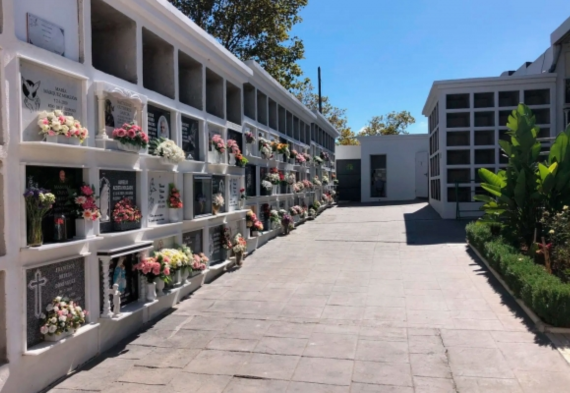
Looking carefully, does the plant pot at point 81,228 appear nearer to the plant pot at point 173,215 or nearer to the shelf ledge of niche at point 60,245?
the shelf ledge of niche at point 60,245

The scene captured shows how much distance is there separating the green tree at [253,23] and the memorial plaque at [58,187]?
12.6m

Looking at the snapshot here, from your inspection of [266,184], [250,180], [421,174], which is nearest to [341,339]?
[250,180]

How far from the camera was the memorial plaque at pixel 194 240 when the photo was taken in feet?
19.1

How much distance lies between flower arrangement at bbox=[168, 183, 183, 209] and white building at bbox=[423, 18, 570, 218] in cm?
957

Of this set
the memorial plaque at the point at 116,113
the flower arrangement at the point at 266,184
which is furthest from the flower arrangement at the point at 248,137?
the memorial plaque at the point at 116,113

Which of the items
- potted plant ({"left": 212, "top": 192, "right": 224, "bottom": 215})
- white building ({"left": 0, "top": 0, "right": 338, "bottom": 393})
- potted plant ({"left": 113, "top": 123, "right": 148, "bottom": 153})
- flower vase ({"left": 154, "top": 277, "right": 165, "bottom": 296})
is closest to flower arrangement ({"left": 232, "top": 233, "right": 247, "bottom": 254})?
white building ({"left": 0, "top": 0, "right": 338, "bottom": 393})

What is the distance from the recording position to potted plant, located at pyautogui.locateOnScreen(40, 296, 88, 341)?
3322 mm

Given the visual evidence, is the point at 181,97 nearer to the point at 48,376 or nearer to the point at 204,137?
the point at 204,137

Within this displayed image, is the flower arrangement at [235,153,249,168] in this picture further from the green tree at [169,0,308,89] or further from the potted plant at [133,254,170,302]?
the green tree at [169,0,308,89]

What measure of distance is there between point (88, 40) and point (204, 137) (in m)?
2.48

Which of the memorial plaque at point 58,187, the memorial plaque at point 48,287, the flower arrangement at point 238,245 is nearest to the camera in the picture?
the memorial plaque at point 48,287

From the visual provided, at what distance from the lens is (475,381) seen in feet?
11.0

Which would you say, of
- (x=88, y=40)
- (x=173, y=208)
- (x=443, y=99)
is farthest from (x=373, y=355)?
(x=443, y=99)

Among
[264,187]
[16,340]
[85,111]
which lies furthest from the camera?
[264,187]
